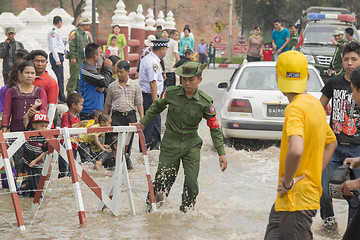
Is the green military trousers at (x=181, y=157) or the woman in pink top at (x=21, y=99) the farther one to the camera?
the woman in pink top at (x=21, y=99)

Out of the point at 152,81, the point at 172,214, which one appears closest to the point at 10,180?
the point at 172,214

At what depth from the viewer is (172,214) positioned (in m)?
6.87

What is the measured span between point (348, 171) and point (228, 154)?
6.34m

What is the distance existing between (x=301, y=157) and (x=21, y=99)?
13.6 ft

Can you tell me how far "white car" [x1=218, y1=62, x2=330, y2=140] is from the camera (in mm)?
10648

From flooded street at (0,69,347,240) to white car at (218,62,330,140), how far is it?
1042mm

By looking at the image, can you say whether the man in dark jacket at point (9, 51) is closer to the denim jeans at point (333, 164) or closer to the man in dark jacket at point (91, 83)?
the man in dark jacket at point (91, 83)

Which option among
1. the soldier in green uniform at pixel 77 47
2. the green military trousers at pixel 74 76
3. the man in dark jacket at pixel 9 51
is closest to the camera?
the man in dark jacket at pixel 9 51

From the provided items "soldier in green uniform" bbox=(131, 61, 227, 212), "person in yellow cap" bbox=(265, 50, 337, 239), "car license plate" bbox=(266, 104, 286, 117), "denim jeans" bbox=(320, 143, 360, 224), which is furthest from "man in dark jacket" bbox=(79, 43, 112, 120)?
"person in yellow cap" bbox=(265, 50, 337, 239)

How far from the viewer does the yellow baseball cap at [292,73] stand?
163 inches

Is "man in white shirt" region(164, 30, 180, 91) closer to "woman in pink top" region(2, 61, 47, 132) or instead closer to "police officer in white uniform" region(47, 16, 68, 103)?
"police officer in white uniform" region(47, 16, 68, 103)

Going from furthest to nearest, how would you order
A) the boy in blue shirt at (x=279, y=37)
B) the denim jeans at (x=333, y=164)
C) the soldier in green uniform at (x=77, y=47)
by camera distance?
the boy in blue shirt at (x=279, y=37) → the soldier in green uniform at (x=77, y=47) → the denim jeans at (x=333, y=164)

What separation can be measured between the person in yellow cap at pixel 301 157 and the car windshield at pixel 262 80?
6883mm

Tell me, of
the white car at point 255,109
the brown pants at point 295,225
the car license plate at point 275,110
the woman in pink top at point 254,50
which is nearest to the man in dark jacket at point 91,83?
the white car at point 255,109
